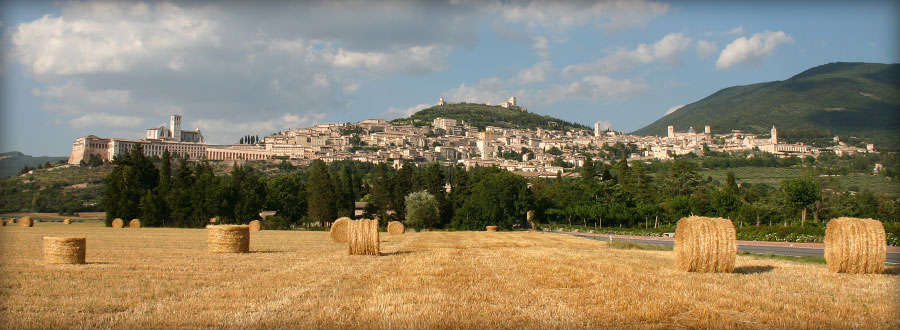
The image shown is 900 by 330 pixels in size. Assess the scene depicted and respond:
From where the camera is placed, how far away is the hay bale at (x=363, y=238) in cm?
1658

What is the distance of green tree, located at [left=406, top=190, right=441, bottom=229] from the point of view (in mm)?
61031

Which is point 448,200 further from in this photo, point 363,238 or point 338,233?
point 363,238

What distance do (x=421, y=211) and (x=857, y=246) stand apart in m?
50.3

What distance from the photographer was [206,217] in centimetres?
5647

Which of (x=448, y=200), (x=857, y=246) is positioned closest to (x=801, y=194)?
A: (x=448, y=200)

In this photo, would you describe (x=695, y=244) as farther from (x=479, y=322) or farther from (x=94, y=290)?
(x=94, y=290)

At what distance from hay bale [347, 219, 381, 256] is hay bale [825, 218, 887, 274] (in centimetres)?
1037

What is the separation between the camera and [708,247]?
40.5 feet

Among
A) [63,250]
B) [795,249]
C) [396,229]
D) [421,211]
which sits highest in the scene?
[63,250]

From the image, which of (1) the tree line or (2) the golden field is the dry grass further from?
(1) the tree line

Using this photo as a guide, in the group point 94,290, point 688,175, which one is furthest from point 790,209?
point 94,290

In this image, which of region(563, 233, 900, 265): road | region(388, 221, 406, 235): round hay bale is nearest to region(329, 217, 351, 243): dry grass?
region(388, 221, 406, 235): round hay bale

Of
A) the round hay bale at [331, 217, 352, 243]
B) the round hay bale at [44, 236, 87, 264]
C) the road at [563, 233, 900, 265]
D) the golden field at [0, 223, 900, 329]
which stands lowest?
the road at [563, 233, 900, 265]

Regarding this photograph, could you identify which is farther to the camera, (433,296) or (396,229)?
(396,229)
